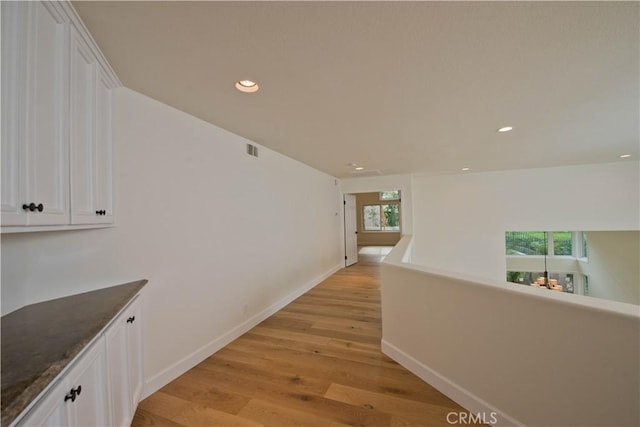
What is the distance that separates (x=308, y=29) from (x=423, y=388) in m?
2.61

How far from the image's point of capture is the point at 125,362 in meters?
1.48

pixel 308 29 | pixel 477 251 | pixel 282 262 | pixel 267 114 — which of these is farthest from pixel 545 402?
pixel 477 251

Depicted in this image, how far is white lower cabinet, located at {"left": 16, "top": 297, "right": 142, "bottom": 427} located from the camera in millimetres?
852

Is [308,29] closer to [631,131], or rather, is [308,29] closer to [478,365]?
[478,365]

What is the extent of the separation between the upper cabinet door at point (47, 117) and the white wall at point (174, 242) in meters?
0.45

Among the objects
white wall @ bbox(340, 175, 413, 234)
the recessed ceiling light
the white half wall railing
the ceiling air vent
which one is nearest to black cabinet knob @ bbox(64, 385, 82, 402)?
the recessed ceiling light

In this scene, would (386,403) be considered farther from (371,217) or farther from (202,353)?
(371,217)

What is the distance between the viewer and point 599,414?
1146 mm

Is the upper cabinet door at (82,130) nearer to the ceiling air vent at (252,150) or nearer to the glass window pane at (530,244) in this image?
the ceiling air vent at (252,150)

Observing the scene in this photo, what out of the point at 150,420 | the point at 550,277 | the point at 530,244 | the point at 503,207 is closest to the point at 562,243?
the point at 530,244

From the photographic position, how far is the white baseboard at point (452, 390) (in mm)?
1527

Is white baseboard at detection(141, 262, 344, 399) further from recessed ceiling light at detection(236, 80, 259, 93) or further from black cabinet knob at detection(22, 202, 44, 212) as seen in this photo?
recessed ceiling light at detection(236, 80, 259, 93)

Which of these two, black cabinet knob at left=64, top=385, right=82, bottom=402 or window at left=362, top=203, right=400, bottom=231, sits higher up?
window at left=362, top=203, right=400, bottom=231

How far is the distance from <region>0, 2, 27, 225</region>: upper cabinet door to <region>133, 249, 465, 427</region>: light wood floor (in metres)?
1.64
